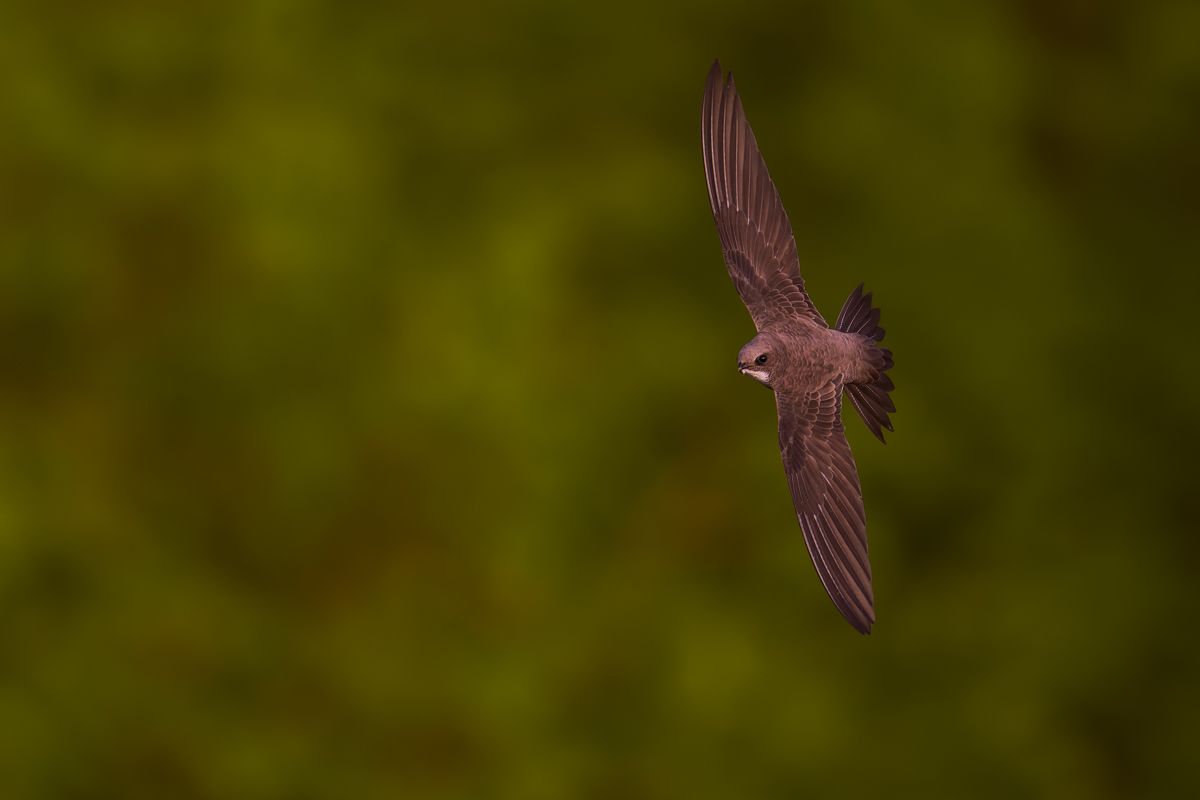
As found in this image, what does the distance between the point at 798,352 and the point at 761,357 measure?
5cm

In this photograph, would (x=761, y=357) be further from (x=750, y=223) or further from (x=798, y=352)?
(x=750, y=223)

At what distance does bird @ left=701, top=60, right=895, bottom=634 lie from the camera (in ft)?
3.20

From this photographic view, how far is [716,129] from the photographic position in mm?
1022

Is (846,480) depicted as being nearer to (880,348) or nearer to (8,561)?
(880,348)

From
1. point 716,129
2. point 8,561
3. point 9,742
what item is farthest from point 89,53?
point 716,129

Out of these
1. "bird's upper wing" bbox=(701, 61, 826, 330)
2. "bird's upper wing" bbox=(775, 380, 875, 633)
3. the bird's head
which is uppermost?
"bird's upper wing" bbox=(701, 61, 826, 330)

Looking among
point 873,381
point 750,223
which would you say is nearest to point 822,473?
point 873,381

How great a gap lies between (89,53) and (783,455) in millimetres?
1675

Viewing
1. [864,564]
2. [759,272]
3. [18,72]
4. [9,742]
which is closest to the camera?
[864,564]

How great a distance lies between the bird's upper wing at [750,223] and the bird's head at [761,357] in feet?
0.21

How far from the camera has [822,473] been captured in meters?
1.01

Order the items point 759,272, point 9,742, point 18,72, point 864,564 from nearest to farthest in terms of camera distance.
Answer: point 864,564
point 759,272
point 9,742
point 18,72

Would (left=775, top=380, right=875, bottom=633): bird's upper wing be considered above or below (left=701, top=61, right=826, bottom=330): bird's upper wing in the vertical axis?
below

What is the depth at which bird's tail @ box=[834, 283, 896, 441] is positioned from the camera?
1025mm
